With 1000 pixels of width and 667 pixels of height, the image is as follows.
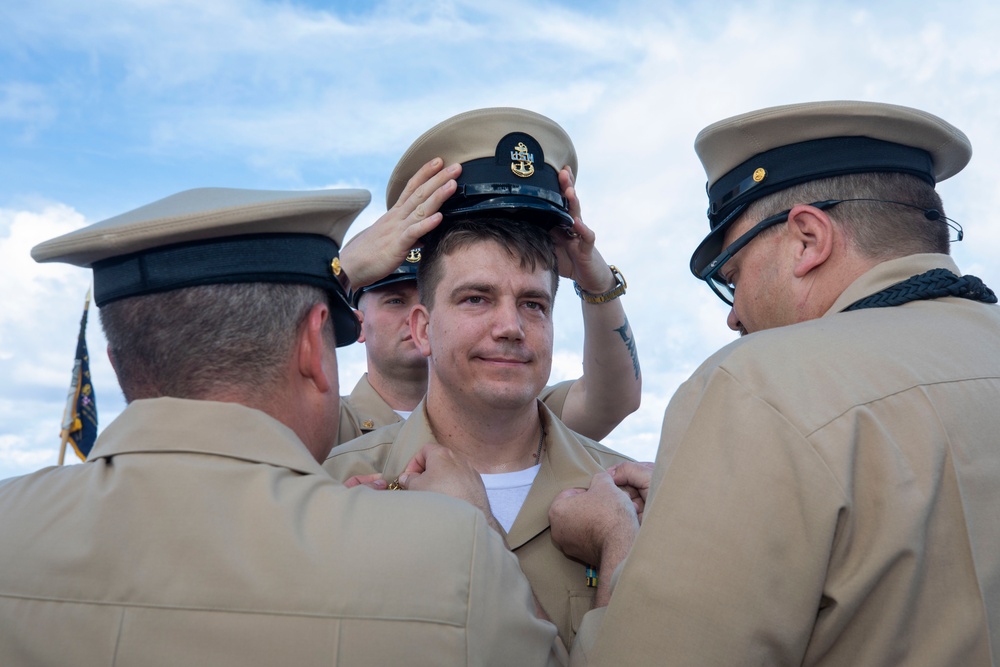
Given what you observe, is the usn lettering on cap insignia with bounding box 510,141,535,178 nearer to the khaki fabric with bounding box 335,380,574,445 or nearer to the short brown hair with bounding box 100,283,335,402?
the khaki fabric with bounding box 335,380,574,445

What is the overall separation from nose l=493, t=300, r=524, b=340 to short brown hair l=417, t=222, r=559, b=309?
7.7 inches

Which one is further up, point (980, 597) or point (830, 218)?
point (830, 218)

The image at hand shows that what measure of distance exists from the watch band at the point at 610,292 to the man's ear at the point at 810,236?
1.72 meters

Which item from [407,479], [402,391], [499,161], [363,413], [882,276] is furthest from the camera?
[402,391]

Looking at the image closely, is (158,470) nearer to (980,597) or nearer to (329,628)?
(329,628)

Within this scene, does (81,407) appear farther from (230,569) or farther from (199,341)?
(230,569)

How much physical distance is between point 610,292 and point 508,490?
4.10 ft

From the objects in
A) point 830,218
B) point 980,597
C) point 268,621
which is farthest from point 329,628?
point 830,218

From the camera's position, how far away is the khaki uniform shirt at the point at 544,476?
11.4 ft

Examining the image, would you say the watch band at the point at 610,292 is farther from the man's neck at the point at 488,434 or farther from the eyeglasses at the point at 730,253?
the eyeglasses at the point at 730,253

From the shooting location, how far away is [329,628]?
6.67 ft

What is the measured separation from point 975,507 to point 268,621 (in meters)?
1.63

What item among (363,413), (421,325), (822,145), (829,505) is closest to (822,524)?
(829,505)

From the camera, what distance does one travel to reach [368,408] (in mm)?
5707
